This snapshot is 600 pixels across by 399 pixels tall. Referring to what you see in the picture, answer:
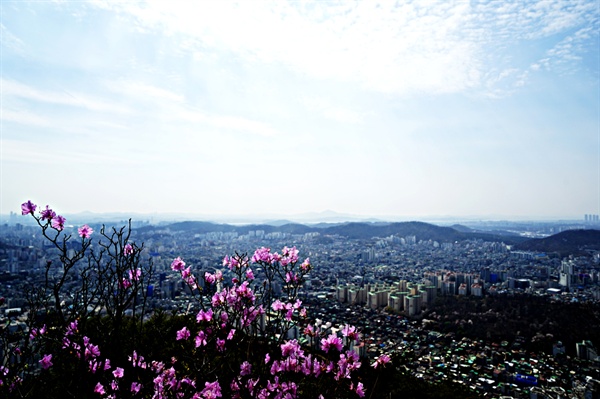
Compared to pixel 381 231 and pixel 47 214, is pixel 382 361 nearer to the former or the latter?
pixel 47 214

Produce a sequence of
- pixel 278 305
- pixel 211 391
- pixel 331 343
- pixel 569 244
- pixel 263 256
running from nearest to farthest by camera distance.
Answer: pixel 331 343, pixel 211 391, pixel 278 305, pixel 263 256, pixel 569 244

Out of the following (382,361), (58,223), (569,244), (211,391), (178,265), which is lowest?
(569,244)

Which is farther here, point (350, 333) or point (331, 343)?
point (350, 333)

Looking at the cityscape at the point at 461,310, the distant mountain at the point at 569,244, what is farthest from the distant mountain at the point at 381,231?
the cityscape at the point at 461,310

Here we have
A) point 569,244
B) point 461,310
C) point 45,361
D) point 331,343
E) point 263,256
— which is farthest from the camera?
point 569,244

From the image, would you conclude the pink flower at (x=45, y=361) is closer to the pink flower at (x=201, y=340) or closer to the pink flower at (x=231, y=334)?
the pink flower at (x=201, y=340)

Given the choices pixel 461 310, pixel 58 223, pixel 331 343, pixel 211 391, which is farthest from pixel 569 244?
pixel 58 223

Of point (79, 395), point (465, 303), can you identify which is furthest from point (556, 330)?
point (79, 395)

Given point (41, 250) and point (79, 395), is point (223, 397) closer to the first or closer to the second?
point (79, 395)
